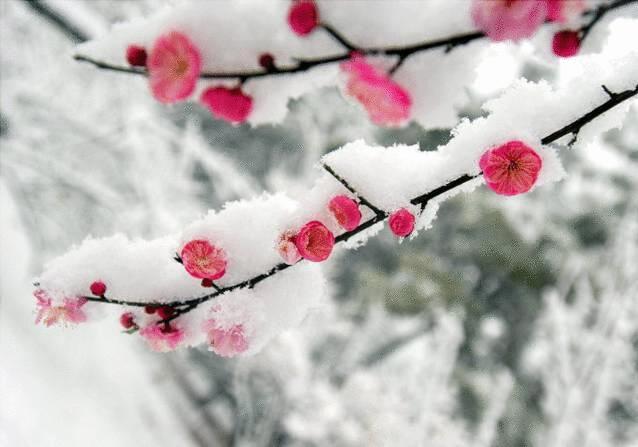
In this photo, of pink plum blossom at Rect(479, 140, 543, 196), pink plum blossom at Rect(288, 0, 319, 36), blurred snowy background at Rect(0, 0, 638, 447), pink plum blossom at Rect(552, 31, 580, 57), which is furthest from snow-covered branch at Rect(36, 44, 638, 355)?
blurred snowy background at Rect(0, 0, 638, 447)

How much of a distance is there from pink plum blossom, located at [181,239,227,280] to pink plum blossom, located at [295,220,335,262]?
0.17 m

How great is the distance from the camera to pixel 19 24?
17.0 ft

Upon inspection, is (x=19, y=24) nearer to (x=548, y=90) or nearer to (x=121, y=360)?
(x=121, y=360)

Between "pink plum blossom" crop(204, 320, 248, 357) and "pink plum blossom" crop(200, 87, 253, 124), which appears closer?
"pink plum blossom" crop(200, 87, 253, 124)

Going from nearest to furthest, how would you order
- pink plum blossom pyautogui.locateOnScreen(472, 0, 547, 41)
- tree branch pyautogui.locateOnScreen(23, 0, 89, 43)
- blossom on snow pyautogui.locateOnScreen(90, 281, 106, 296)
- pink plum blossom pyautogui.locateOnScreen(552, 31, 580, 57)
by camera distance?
1. pink plum blossom pyautogui.locateOnScreen(472, 0, 547, 41)
2. pink plum blossom pyautogui.locateOnScreen(552, 31, 580, 57)
3. blossom on snow pyautogui.locateOnScreen(90, 281, 106, 296)
4. tree branch pyautogui.locateOnScreen(23, 0, 89, 43)

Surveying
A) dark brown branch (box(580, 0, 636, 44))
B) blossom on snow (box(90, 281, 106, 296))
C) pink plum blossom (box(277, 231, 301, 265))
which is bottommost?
dark brown branch (box(580, 0, 636, 44))

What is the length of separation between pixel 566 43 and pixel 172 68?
1.71 ft

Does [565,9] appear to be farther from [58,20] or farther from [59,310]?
[58,20]

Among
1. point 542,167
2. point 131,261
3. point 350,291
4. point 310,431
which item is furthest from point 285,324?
point 350,291

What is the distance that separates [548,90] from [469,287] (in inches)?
309

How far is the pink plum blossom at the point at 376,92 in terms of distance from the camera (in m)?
0.70

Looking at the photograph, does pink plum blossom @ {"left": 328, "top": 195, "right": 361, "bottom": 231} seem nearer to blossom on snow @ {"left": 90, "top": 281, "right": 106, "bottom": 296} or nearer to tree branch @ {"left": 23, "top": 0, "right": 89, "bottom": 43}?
blossom on snow @ {"left": 90, "top": 281, "right": 106, "bottom": 296}

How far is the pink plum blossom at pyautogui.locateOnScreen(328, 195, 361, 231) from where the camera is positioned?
101cm

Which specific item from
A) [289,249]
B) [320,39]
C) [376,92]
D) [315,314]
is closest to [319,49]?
[320,39]
